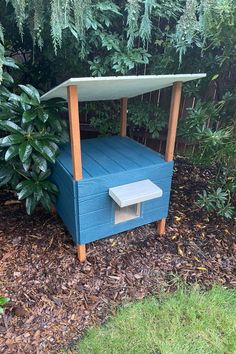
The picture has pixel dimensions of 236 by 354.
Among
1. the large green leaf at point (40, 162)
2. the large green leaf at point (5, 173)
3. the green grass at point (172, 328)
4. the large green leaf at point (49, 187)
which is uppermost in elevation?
the large green leaf at point (40, 162)

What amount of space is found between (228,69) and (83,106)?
53.2 inches

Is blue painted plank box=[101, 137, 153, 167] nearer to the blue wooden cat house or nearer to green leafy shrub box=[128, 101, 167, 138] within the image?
the blue wooden cat house

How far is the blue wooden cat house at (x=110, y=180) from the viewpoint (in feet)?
5.26

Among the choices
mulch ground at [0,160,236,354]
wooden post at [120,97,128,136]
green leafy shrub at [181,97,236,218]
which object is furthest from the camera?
wooden post at [120,97,128,136]

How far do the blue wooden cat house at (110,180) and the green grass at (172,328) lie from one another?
51 cm

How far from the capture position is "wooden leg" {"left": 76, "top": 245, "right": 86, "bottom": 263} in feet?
6.01

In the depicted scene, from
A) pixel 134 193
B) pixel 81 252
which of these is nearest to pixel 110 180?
pixel 134 193

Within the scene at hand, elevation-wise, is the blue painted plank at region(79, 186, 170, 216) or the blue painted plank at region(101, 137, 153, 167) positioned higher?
the blue painted plank at region(101, 137, 153, 167)

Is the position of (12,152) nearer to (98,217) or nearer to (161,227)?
(98,217)

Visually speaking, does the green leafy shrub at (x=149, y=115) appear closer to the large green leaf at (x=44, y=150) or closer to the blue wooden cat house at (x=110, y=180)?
the blue wooden cat house at (x=110, y=180)

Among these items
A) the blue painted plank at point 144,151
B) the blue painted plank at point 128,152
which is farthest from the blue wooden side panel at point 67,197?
the blue painted plank at point 144,151

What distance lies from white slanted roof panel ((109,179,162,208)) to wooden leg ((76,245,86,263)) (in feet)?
1.36

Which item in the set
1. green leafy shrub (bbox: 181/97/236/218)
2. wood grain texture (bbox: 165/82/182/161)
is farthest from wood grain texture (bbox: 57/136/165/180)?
green leafy shrub (bbox: 181/97/236/218)

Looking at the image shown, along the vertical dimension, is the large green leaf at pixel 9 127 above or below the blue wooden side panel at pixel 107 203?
above
